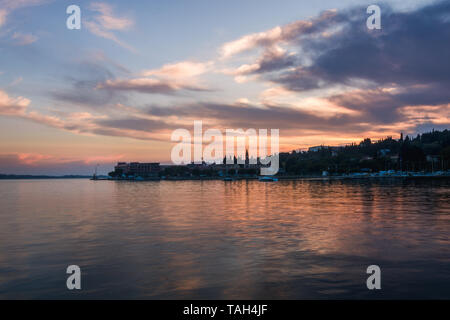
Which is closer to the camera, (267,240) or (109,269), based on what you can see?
(109,269)

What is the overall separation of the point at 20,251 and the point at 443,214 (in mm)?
41377

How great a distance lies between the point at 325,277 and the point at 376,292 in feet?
8.64

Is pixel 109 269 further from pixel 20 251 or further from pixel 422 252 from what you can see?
pixel 422 252

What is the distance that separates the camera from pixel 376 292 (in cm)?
1545

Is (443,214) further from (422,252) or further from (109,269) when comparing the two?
(109,269)

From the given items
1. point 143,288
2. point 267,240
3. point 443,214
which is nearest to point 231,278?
point 143,288

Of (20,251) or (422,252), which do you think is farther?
(20,251)

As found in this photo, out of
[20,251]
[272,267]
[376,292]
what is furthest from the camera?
[20,251]

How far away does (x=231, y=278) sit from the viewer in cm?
1789
